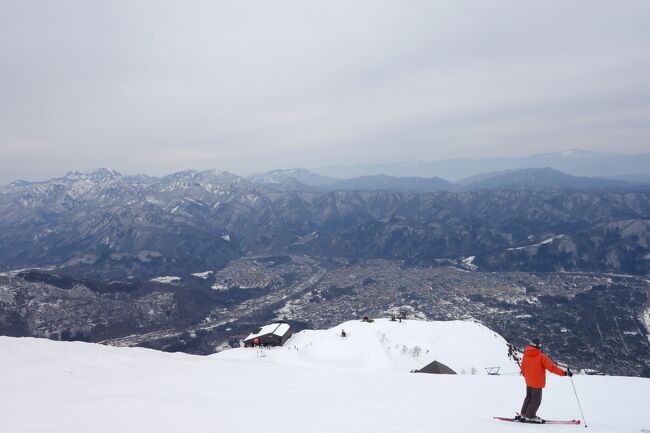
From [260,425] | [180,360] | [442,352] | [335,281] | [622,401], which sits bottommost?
[335,281]

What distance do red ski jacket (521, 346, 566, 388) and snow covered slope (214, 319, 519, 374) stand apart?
109ft

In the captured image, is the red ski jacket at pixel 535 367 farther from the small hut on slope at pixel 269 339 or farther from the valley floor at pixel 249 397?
the small hut on slope at pixel 269 339

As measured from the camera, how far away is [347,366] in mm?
43000

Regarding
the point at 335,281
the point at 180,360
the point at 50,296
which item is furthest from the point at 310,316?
the point at 180,360

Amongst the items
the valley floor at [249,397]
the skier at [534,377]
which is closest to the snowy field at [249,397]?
the valley floor at [249,397]

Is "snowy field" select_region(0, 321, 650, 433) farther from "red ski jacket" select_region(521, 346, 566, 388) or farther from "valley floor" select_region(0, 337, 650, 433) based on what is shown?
"red ski jacket" select_region(521, 346, 566, 388)

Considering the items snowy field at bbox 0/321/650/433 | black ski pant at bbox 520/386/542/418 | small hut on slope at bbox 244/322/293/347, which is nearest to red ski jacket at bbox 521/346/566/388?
black ski pant at bbox 520/386/542/418

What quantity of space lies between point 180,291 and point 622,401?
17010 centimetres

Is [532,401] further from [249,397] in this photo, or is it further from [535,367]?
[249,397]

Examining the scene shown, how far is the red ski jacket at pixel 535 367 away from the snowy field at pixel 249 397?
998mm

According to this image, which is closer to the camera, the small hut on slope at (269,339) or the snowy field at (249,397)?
the snowy field at (249,397)

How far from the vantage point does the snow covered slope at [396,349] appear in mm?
44094

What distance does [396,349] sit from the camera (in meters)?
47.3

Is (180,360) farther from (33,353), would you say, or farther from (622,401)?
(622,401)
